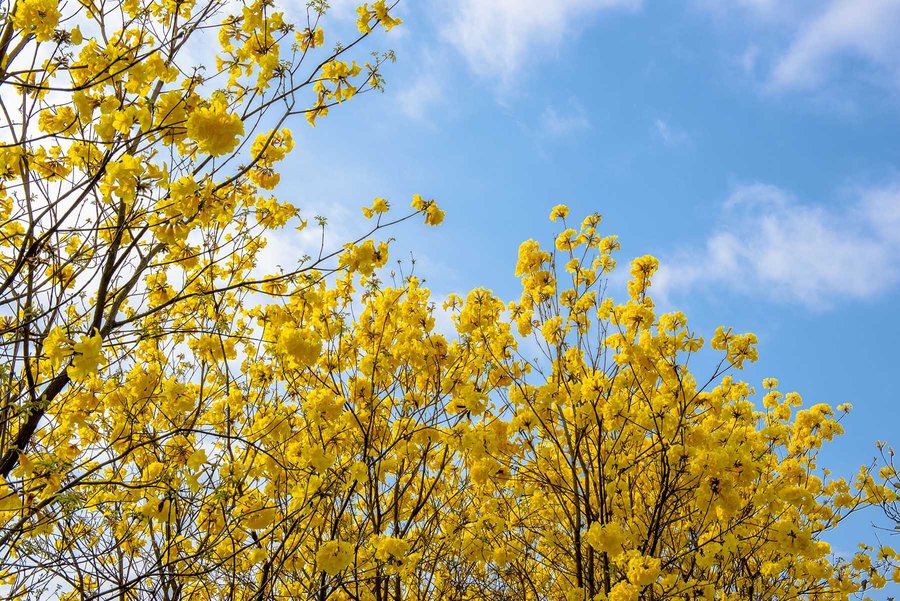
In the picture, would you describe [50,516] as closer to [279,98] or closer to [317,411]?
[317,411]

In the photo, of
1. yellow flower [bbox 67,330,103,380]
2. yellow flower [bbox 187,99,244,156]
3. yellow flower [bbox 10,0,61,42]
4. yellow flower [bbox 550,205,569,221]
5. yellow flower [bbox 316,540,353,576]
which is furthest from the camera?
yellow flower [bbox 550,205,569,221]

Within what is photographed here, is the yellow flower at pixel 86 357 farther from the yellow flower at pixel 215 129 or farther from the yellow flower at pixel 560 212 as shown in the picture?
the yellow flower at pixel 560 212

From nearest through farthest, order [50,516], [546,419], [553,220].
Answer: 1. [50,516]
2. [546,419]
3. [553,220]

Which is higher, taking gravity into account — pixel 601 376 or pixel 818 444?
pixel 818 444

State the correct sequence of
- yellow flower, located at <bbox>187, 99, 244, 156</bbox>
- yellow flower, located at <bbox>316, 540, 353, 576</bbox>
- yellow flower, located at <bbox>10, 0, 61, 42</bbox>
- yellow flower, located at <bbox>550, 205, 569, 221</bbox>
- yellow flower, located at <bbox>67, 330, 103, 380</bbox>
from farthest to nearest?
yellow flower, located at <bbox>550, 205, 569, 221</bbox>
yellow flower, located at <bbox>316, 540, 353, 576</bbox>
yellow flower, located at <bbox>10, 0, 61, 42</bbox>
yellow flower, located at <bbox>187, 99, 244, 156</bbox>
yellow flower, located at <bbox>67, 330, 103, 380</bbox>

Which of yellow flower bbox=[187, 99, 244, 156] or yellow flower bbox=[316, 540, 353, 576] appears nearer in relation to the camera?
yellow flower bbox=[187, 99, 244, 156]

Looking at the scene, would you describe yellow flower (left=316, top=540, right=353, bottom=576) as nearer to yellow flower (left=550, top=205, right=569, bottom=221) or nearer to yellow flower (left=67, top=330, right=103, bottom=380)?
yellow flower (left=67, top=330, right=103, bottom=380)

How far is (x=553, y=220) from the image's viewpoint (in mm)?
5656

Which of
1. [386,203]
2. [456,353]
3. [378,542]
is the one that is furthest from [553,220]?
[378,542]

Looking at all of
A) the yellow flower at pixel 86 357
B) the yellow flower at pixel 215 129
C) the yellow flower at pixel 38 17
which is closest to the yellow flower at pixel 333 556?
the yellow flower at pixel 86 357

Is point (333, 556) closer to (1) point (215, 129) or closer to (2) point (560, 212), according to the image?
(1) point (215, 129)

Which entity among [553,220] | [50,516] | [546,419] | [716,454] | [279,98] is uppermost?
[553,220]

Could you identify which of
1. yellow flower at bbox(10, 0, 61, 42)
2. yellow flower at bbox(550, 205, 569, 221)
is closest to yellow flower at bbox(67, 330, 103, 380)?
yellow flower at bbox(10, 0, 61, 42)

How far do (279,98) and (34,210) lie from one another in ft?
4.38
